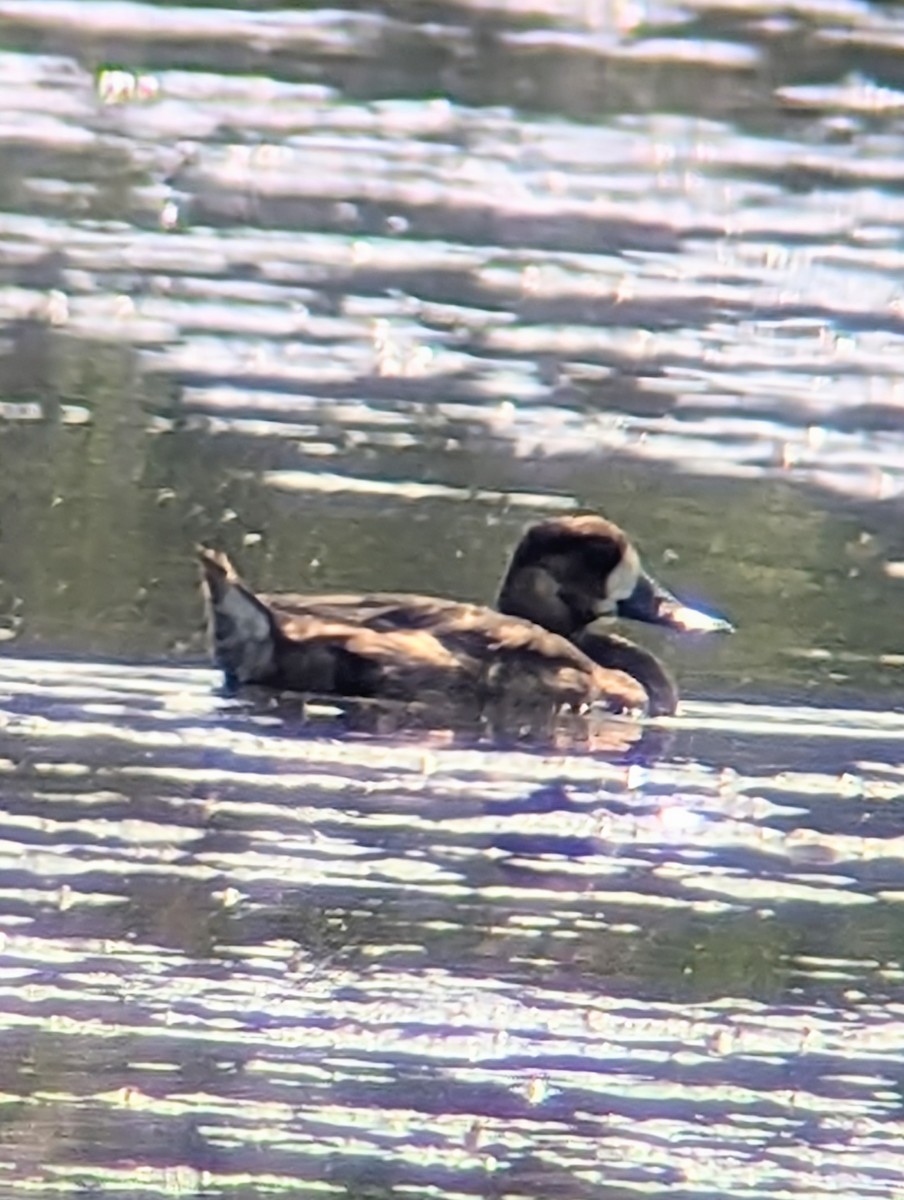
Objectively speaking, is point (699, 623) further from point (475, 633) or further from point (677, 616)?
point (475, 633)

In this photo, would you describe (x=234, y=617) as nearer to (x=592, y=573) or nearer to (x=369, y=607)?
(x=369, y=607)

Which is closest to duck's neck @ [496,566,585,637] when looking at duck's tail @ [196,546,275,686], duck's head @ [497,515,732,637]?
duck's head @ [497,515,732,637]

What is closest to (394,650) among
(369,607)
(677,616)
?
(369,607)

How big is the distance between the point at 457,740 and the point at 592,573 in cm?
12

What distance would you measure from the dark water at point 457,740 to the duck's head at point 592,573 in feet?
0.04

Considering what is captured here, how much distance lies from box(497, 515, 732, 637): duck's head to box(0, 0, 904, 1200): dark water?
13 millimetres

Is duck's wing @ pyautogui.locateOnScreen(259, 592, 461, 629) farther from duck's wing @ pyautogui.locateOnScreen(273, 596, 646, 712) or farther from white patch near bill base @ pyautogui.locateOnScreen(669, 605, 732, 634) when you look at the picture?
white patch near bill base @ pyautogui.locateOnScreen(669, 605, 732, 634)

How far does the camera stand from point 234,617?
75 centimetres

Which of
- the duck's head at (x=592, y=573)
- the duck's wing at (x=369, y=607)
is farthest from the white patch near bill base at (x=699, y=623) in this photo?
the duck's wing at (x=369, y=607)

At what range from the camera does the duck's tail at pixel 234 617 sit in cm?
75

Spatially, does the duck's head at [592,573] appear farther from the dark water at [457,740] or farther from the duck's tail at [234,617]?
the duck's tail at [234,617]

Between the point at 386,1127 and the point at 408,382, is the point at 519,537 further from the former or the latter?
the point at 386,1127

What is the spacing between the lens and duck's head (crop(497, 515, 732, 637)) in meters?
0.76

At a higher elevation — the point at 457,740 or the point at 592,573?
the point at 592,573
